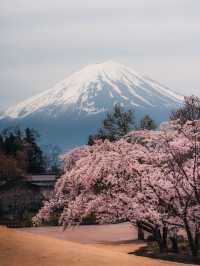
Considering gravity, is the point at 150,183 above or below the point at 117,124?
below

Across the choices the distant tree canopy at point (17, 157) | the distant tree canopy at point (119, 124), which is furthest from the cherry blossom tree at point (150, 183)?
the distant tree canopy at point (17, 157)

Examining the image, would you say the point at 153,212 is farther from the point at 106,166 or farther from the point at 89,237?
the point at 89,237

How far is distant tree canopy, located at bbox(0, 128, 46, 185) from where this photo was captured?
64.5 meters

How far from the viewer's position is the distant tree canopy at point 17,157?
64500mm

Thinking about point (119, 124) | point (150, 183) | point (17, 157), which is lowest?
point (150, 183)

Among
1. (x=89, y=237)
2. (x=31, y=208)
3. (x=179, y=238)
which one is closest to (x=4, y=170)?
(x=31, y=208)

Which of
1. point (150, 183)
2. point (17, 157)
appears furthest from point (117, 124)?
point (17, 157)

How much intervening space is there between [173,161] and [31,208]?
127ft

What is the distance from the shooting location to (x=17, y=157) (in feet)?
242

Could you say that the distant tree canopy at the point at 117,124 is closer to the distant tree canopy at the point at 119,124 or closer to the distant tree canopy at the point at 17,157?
the distant tree canopy at the point at 119,124

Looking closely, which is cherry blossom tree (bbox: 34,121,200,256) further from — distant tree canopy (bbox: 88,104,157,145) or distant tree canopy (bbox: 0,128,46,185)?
distant tree canopy (bbox: 0,128,46,185)

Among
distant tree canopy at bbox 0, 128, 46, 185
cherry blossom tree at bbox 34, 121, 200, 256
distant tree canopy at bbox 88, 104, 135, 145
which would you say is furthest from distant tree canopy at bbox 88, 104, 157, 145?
distant tree canopy at bbox 0, 128, 46, 185

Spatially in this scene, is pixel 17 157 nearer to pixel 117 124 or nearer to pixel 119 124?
pixel 117 124

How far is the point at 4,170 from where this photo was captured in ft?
212
